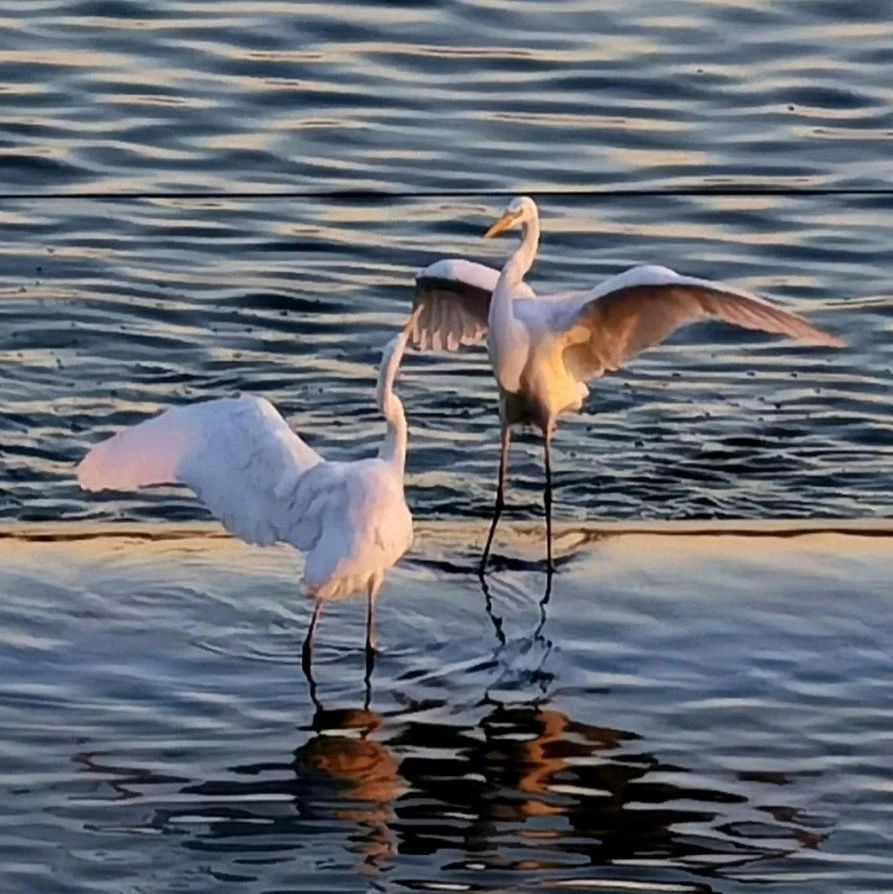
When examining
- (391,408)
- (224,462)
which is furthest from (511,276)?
(224,462)

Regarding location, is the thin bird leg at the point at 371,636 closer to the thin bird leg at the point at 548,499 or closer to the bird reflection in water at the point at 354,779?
the bird reflection in water at the point at 354,779

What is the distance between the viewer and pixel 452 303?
36.4ft

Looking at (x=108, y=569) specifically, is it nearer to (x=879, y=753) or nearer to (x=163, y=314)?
(x=879, y=753)

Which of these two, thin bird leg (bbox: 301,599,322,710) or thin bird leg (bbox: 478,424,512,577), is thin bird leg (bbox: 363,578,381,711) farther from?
thin bird leg (bbox: 478,424,512,577)

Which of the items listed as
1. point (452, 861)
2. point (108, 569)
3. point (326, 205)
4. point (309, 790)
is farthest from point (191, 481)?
point (326, 205)

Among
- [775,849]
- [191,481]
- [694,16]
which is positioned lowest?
[775,849]

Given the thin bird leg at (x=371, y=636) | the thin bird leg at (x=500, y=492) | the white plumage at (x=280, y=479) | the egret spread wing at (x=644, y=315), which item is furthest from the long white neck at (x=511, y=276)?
the thin bird leg at (x=371, y=636)

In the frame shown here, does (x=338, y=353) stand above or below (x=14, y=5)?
below

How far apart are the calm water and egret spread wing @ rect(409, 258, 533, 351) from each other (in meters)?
0.32

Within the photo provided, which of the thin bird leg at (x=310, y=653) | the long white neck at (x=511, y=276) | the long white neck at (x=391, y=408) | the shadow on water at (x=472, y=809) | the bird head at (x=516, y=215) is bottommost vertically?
the shadow on water at (x=472, y=809)

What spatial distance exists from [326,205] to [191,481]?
19.4 feet

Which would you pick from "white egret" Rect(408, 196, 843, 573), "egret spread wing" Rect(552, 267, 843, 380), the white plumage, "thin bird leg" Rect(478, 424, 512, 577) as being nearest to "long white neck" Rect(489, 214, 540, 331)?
"white egret" Rect(408, 196, 843, 573)

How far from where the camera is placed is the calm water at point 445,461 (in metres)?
7.21

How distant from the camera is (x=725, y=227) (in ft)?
46.5
